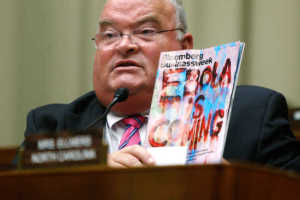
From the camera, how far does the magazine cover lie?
1.25 meters

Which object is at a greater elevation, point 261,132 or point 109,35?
point 109,35

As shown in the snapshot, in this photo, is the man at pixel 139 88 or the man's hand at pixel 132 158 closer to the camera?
the man's hand at pixel 132 158

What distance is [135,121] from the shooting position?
1.86 metres

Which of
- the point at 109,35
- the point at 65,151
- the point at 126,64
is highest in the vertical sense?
the point at 109,35

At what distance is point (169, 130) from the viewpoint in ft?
4.42

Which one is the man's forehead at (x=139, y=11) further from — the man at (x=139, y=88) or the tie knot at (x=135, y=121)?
the tie knot at (x=135, y=121)

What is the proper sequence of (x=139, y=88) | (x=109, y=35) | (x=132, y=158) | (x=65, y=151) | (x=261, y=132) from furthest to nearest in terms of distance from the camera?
(x=109, y=35) < (x=139, y=88) < (x=261, y=132) < (x=132, y=158) < (x=65, y=151)

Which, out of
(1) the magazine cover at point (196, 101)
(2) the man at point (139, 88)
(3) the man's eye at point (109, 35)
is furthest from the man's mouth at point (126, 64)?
(1) the magazine cover at point (196, 101)

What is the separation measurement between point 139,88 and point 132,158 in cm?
52

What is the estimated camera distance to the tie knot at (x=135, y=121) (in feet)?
6.08

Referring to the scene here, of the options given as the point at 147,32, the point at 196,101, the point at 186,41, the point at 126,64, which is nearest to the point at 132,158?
the point at 196,101

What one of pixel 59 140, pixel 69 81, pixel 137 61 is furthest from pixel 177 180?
pixel 69 81

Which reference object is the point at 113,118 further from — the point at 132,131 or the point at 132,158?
the point at 132,158

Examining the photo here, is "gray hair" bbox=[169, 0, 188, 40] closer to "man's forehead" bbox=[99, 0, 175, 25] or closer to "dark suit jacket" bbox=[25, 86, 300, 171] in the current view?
"man's forehead" bbox=[99, 0, 175, 25]
